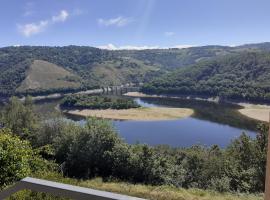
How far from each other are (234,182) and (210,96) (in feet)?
324

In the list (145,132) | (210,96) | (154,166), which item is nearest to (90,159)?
(154,166)

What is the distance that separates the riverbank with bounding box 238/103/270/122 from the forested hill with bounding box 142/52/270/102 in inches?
141

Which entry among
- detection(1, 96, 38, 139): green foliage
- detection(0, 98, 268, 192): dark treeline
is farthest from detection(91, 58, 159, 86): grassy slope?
detection(0, 98, 268, 192): dark treeline

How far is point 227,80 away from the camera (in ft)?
426

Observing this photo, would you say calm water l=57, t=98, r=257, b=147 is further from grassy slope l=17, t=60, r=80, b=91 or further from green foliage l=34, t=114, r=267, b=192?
grassy slope l=17, t=60, r=80, b=91

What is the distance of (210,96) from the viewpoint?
118m

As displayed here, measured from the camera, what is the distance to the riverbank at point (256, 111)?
7916 centimetres

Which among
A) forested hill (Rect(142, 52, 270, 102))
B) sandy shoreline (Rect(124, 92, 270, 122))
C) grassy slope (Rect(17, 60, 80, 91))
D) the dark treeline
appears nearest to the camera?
the dark treeline

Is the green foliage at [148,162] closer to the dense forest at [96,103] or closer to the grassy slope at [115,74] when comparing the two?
the dense forest at [96,103]

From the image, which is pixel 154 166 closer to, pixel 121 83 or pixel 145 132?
pixel 145 132

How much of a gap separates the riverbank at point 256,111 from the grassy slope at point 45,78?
6803cm

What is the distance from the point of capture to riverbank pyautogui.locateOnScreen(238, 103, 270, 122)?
260ft

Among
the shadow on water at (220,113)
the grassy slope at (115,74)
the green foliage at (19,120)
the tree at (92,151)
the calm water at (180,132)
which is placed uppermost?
the tree at (92,151)

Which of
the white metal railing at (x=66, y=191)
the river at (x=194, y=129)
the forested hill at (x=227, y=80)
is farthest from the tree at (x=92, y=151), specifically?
the forested hill at (x=227, y=80)
